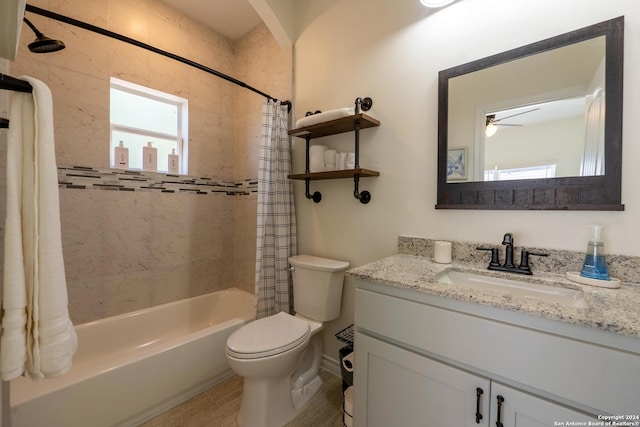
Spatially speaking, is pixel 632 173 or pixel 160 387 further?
pixel 160 387

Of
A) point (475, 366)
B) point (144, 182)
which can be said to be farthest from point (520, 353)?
point (144, 182)

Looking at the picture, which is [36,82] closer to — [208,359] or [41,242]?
[41,242]

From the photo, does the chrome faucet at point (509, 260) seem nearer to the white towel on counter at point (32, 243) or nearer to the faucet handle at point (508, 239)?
the faucet handle at point (508, 239)

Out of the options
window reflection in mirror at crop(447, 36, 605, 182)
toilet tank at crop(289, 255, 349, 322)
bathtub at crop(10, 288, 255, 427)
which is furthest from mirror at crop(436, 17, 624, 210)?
bathtub at crop(10, 288, 255, 427)

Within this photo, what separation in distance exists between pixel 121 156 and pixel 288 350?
1.86m

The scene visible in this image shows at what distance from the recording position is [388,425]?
103 centimetres

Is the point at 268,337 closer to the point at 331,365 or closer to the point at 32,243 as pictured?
the point at 331,365

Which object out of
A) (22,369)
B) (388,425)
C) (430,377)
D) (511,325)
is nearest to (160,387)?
(22,369)

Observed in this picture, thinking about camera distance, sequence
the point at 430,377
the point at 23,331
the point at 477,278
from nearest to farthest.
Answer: the point at 23,331 < the point at 430,377 < the point at 477,278

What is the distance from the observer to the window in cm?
198

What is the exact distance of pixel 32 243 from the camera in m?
0.56

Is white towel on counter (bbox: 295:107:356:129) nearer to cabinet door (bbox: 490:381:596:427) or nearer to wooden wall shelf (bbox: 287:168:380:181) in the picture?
wooden wall shelf (bbox: 287:168:380:181)

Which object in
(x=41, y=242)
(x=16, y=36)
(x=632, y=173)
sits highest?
(x=16, y=36)

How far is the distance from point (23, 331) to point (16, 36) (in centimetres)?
66
